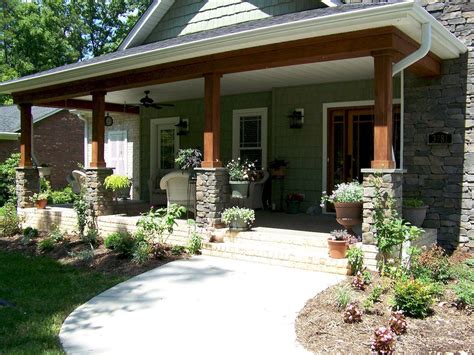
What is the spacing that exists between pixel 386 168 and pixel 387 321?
2.03 metres

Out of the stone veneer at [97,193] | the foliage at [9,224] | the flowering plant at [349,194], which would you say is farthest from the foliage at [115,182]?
the flowering plant at [349,194]

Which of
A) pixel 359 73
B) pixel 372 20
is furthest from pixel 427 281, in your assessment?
pixel 359 73

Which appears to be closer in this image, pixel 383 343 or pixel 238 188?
pixel 383 343

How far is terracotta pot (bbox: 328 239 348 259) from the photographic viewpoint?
600 centimetres

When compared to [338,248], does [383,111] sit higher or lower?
higher

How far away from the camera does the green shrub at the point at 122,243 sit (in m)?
7.31

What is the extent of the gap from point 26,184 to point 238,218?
5.97 m

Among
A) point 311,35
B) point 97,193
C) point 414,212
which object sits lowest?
point 414,212

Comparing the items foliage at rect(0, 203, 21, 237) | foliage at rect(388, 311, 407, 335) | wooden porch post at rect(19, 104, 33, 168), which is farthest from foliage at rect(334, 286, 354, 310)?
wooden porch post at rect(19, 104, 33, 168)

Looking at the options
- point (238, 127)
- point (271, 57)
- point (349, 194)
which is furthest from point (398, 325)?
point (238, 127)

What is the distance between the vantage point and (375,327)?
13.8ft

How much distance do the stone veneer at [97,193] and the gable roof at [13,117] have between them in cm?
889

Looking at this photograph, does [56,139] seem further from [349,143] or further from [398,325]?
[398,325]

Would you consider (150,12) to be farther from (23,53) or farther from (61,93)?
(23,53)
